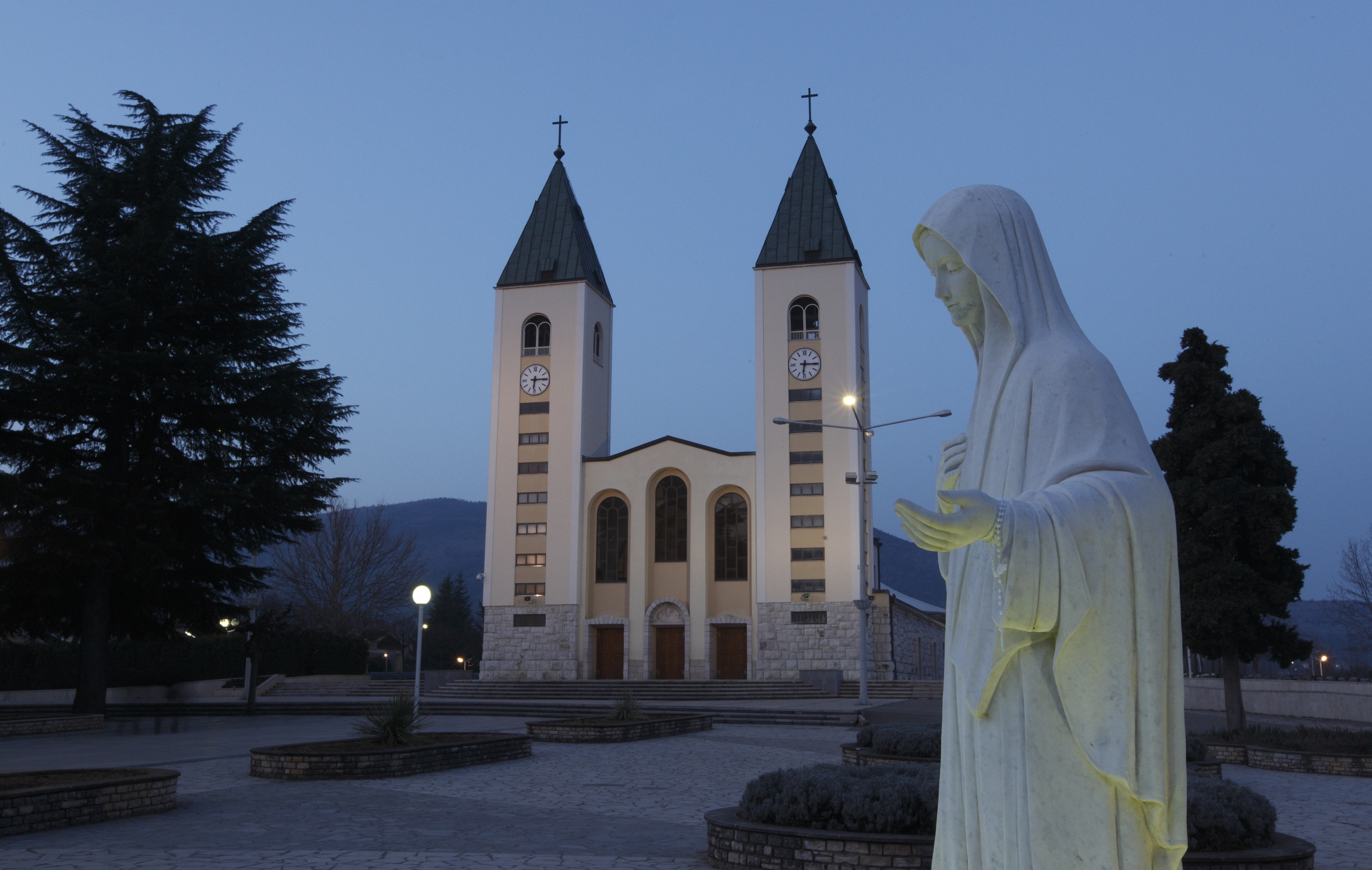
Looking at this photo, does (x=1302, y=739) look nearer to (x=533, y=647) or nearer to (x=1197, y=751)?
(x=1197, y=751)

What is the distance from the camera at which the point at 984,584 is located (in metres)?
2.65

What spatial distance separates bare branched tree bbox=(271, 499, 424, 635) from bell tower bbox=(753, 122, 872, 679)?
2359cm

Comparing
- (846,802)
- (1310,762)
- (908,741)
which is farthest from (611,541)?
(846,802)

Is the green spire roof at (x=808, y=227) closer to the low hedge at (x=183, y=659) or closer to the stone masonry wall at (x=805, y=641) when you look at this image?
the stone masonry wall at (x=805, y=641)

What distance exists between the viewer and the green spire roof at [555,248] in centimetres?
4847

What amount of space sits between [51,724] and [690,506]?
90.8 feet

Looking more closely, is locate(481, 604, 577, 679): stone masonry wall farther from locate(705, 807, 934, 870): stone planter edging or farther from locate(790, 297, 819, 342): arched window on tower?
locate(705, 807, 934, 870): stone planter edging

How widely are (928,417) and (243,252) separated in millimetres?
20645

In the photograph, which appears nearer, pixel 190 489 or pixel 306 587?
pixel 190 489

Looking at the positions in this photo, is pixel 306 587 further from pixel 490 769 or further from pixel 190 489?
pixel 490 769

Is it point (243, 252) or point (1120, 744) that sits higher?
point (243, 252)

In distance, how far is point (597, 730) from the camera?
64.2 ft

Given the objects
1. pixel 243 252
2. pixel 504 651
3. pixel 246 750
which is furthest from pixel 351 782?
pixel 504 651

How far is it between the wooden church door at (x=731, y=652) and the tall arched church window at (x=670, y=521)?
12.6 ft
